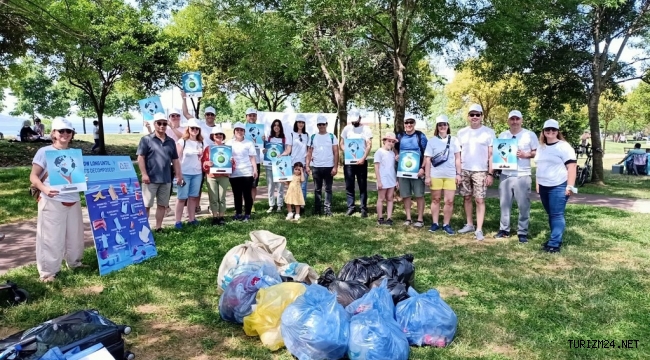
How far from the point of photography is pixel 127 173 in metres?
6.06

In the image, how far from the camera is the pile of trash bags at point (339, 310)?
332 centimetres

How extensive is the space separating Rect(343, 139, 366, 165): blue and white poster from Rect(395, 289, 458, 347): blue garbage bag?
Answer: 189 inches

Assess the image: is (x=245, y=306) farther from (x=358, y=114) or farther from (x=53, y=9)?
(x=53, y=9)

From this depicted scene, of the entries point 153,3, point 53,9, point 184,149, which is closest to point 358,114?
point 184,149

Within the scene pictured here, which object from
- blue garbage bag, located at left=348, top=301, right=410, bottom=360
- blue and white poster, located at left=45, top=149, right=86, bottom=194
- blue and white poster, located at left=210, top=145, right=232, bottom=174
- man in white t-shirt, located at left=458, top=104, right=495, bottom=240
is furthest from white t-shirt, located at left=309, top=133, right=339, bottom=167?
blue garbage bag, located at left=348, top=301, right=410, bottom=360

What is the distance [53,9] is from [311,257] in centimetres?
1262

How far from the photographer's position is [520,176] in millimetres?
6945

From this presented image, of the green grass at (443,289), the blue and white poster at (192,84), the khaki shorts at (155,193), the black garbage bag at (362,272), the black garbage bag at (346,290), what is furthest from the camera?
the blue and white poster at (192,84)

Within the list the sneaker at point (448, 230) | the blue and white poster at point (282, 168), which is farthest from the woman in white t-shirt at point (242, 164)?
the sneaker at point (448, 230)

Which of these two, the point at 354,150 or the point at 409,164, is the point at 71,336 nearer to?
the point at 409,164

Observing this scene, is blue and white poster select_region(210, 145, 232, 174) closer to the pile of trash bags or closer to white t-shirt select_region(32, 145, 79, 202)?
white t-shirt select_region(32, 145, 79, 202)

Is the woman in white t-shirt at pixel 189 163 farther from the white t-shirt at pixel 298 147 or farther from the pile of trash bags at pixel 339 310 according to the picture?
the pile of trash bags at pixel 339 310

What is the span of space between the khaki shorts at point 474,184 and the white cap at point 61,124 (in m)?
5.66

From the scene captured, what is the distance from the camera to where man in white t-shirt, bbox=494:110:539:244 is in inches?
272
